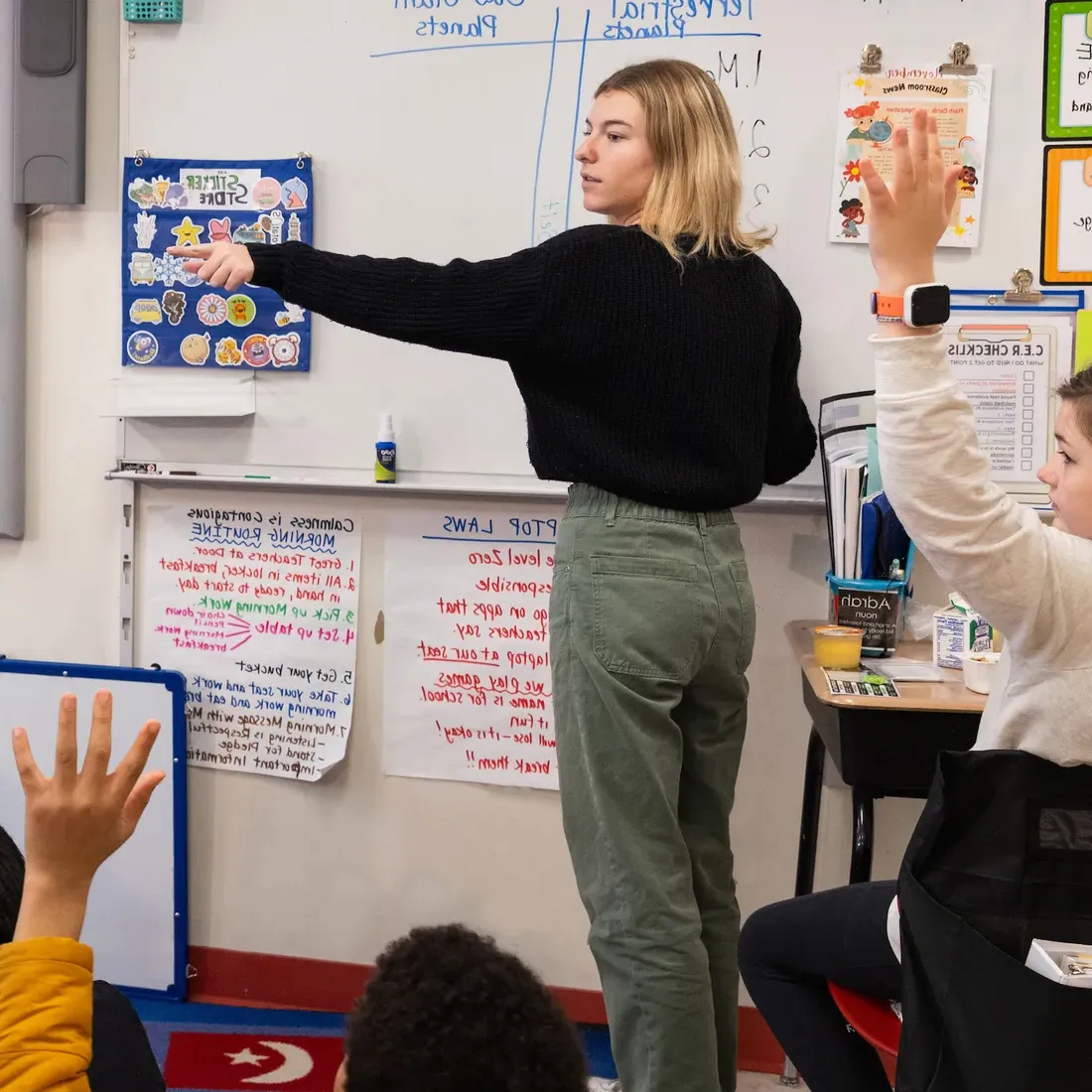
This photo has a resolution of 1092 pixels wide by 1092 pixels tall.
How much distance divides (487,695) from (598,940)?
0.67 m

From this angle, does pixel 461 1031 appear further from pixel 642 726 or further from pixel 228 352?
pixel 228 352

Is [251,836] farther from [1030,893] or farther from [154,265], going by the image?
[1030,893]

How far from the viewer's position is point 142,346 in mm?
2244

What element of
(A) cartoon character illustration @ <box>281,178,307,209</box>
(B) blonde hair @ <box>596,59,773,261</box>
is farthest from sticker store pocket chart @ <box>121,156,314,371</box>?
(B) blonde hair @ <box>596,59,773,261</box>

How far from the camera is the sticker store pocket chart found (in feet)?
7.12

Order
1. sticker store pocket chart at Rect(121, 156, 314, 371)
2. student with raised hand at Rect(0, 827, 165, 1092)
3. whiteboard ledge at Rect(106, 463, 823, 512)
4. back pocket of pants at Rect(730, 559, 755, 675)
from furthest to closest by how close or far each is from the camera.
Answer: sticker store pocket chart at Rect(121, 156, 314, 371), whiteboard ledge at Rect(106, 463, 823, 512), back pocket of pants at Rect(730, 559, 755, 675), student with raised hand at Rect(0, 827, 165, 1092)

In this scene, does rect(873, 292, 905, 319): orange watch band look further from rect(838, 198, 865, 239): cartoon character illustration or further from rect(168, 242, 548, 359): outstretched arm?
rect(838, 198, 865, 239): cartoon character illustration

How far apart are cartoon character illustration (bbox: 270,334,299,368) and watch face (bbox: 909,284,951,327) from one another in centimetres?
142

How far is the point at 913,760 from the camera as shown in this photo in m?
1.54

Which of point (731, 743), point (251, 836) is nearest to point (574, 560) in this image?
point (731, 743)

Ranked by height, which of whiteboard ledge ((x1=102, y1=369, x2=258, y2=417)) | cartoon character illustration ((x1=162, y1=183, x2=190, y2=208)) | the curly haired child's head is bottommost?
the curly haired child's head

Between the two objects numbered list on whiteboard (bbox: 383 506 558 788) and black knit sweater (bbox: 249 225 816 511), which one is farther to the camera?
numbered list on whiteboard (bbox: 383 506 558 788)

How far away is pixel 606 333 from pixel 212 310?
0.99 m

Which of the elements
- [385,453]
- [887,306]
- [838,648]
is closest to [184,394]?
[385,453]
